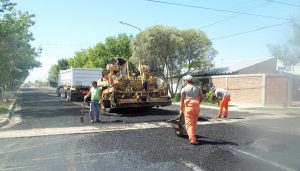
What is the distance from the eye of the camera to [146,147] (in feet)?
27.5

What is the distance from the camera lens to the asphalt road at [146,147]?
6727 millimetres

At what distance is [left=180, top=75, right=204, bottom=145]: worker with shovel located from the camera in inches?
340

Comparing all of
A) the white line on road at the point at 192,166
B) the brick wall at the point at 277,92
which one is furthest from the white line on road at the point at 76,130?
the brick wall at the point at 277,92

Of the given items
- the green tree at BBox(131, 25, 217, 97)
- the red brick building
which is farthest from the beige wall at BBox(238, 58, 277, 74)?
the red brick building

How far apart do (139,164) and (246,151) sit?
257 centimetres

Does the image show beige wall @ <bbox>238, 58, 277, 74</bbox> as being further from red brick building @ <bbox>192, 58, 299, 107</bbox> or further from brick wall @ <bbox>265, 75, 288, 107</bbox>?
brick wall @ <bbox>265, 75, 288, 107</bbox>

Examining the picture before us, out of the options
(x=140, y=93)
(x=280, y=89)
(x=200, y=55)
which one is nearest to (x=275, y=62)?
(x=200, y=55)

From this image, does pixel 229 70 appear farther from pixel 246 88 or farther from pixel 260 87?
pixel 260 87

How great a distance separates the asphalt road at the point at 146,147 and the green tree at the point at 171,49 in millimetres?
19044

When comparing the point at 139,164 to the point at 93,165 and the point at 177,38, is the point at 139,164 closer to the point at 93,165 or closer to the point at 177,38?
the point at 93,165

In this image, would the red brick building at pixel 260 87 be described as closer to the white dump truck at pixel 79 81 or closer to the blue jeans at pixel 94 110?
the white dump truck at pixel 79 81

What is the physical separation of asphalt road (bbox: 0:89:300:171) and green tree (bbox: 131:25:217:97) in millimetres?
19044

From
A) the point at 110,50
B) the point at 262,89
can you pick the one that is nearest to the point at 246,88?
the point at 262,89

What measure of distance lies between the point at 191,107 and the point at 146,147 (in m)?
1.50
